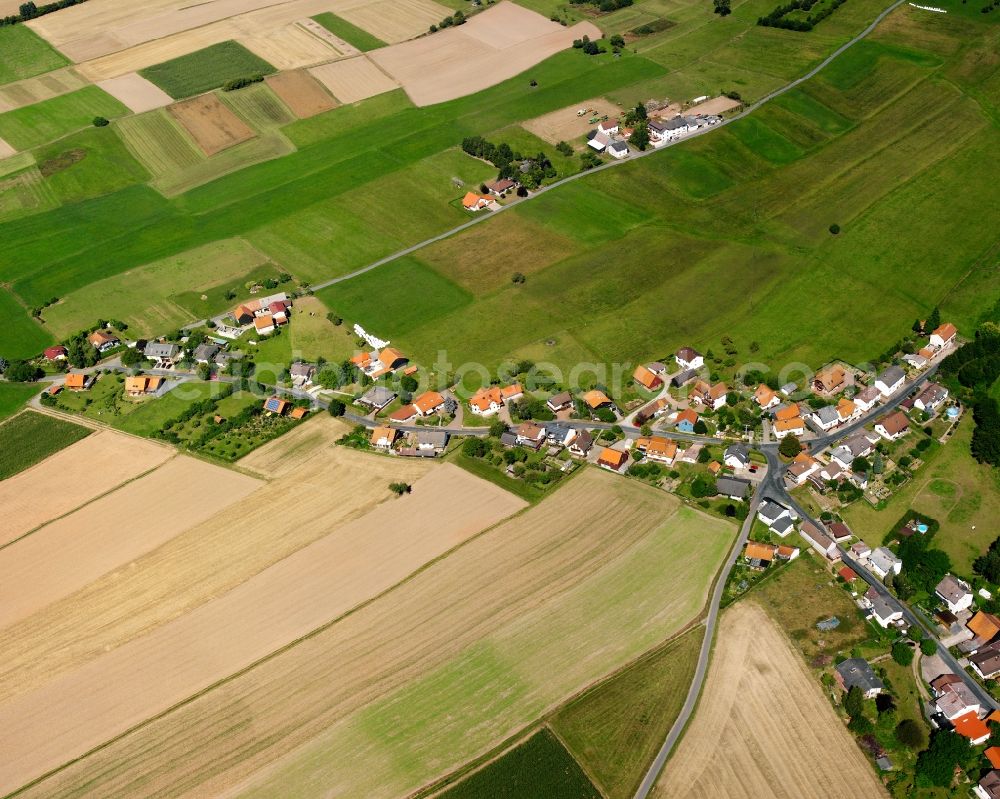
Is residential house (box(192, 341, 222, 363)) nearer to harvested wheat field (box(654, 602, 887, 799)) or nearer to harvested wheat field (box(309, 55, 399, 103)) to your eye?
harvested wheat field (box(309, 55, 399, 103))

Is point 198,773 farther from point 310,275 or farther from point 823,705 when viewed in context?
point 310,275

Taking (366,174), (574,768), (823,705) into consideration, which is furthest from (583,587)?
(366,174)

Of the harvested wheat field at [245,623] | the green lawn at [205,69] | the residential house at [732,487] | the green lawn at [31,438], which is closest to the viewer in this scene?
the harvested wheat field at [245,623]

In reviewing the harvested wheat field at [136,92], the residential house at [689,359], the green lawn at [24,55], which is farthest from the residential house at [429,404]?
the green lawn at [24,55]

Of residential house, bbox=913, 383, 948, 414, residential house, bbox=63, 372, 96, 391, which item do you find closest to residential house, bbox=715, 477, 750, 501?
residential house, bbox=913, 383, 948, 414

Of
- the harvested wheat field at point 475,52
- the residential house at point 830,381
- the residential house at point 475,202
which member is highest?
the harvested wheat field at point 475,52

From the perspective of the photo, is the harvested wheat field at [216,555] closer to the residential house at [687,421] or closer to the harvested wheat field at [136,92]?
the residential house at [687,421]
